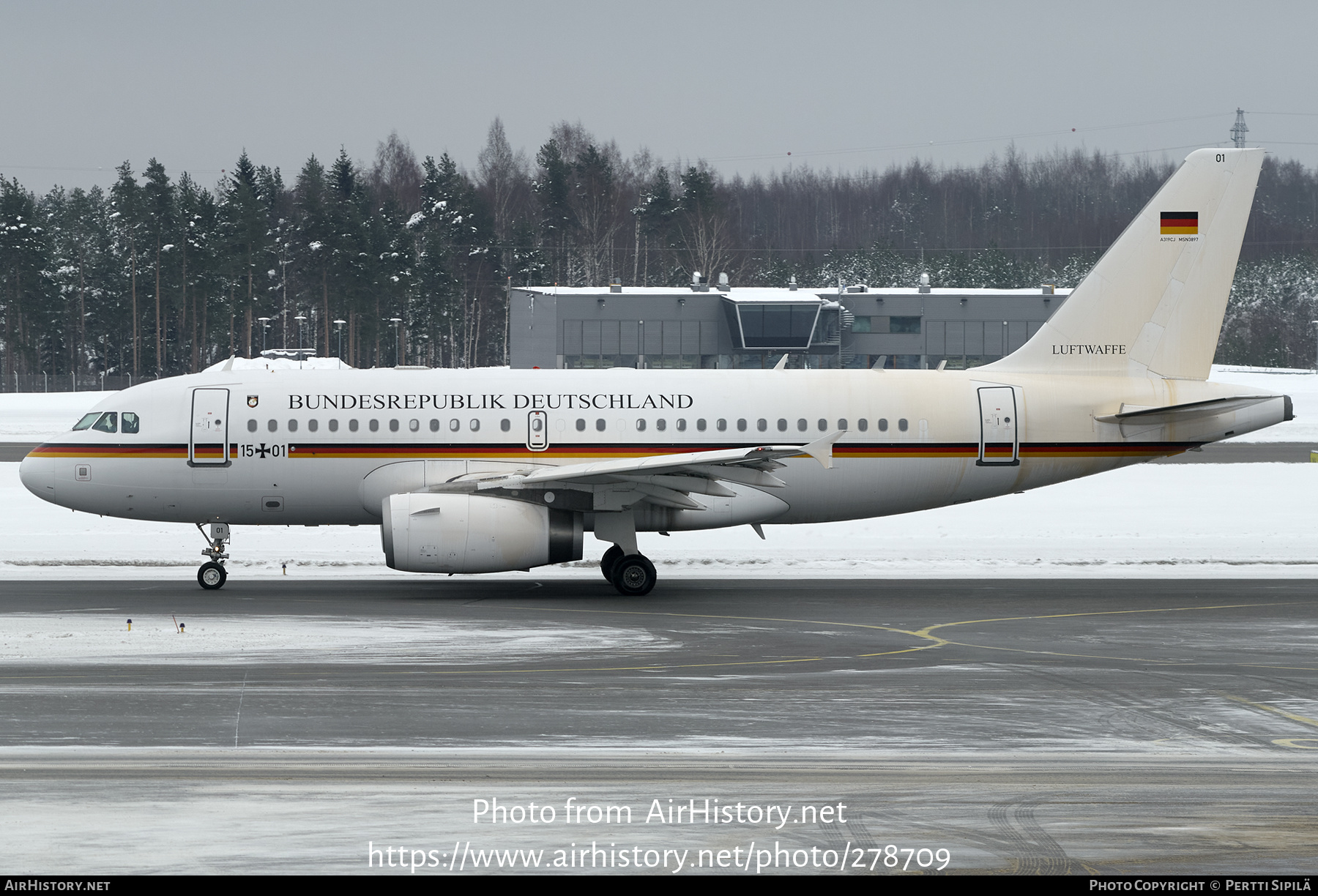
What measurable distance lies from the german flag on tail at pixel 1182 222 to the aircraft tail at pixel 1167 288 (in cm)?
1

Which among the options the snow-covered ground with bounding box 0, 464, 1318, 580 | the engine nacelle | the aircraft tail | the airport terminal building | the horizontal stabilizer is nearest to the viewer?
the engine nacelle

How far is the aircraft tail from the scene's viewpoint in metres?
23.8

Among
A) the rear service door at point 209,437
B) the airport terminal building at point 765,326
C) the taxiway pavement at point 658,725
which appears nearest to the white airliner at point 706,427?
the rear service door at point 209,437

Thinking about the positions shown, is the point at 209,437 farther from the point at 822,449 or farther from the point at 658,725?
the point at 658,725

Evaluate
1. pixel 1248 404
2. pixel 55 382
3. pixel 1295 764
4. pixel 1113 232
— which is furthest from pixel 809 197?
pixel 1295 764

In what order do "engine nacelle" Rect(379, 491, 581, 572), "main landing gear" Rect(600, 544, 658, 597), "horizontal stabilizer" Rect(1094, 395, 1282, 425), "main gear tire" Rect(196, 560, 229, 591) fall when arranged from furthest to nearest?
"horizontal stabilizer" Rect(1094, 395, 1282, 425), "main gear tire" Rect(196, 560, 229, 591), "main landing gear" Rect(600, 544, 658, 597), "engine nacelle" Rect(379, 491, 581, 572)

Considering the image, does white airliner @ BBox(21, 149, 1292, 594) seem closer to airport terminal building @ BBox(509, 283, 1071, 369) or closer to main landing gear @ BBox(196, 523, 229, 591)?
main landing gear @ BBox(196, 523, 229, 591)

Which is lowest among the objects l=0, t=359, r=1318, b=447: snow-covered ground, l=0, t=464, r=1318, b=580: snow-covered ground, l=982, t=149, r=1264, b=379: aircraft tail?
l=0, t=464, r=1318, b=580: snow-covered ground

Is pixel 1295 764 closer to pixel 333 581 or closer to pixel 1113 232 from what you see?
pixel 333 581

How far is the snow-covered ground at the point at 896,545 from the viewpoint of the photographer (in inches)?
992

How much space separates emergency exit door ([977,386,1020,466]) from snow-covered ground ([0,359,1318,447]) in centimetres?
2896

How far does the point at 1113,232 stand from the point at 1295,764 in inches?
6389

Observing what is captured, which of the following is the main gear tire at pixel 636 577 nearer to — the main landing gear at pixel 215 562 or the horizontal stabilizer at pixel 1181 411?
the main landing gear at pixel 215 562

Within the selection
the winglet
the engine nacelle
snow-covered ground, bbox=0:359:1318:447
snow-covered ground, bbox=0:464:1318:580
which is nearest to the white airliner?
the engine nacelle
